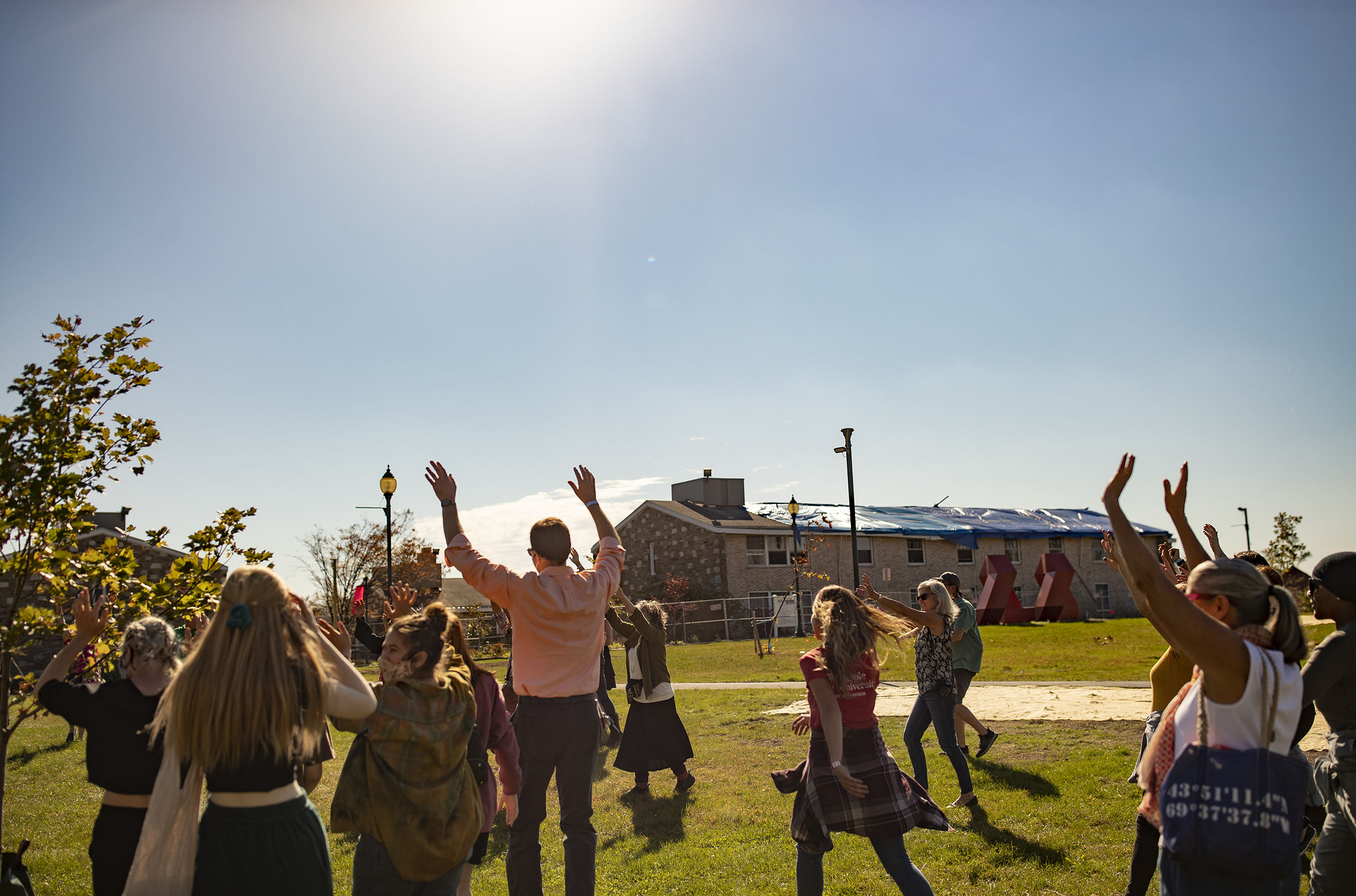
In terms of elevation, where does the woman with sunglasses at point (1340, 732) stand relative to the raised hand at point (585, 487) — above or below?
below

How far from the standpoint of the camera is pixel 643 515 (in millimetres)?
43031

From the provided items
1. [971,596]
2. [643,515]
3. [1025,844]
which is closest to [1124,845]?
[1025,844]

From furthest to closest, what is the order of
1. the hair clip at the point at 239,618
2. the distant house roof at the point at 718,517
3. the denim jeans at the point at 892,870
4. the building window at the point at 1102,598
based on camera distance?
the building window at the point at 1102,598 → the distant house roof at the point at 718,517 → the denim jeans at the point at 892,870 → the hair clip at the point at 239,618

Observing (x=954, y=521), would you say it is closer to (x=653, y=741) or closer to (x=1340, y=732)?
(x=653, y=741)

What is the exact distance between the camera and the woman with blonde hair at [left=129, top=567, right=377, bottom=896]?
300 cm

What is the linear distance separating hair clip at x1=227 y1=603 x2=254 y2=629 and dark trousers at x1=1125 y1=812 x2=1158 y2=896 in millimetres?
4223

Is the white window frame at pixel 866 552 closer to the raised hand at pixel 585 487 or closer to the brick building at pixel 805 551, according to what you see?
the brick building at pixel 805 551

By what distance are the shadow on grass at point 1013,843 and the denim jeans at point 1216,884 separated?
3.23 m

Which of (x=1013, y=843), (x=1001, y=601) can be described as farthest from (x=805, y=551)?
(x=1013, y=843)

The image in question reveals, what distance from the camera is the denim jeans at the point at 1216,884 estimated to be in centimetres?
280

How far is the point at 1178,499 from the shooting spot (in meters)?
3.63

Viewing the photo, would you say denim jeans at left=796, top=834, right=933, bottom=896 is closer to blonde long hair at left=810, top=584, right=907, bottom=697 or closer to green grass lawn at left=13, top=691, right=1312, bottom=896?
blonde long hair at left=810, top=584, right=907, bottom=697

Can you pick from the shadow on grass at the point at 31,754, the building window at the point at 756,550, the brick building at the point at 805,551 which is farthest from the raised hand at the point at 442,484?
the building window at the point at 756,550

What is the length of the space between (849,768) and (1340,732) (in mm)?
2176
